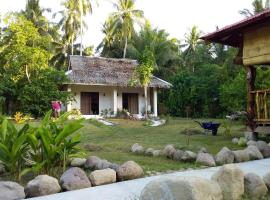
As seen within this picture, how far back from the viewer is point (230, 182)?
15.2ft

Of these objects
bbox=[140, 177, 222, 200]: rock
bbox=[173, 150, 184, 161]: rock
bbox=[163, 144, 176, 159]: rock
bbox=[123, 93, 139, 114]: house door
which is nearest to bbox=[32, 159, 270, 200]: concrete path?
bbox=[140, 177, 222, 200]: rock

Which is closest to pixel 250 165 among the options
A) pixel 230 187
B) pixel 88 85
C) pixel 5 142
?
pixel 230 187

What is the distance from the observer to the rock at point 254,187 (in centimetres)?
487

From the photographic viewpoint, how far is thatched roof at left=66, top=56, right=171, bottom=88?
2627 cm

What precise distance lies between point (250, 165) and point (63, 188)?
3.69 m

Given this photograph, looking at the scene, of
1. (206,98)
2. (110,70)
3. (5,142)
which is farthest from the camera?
(206,98)

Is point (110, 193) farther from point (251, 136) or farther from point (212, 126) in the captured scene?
point (212, 126)

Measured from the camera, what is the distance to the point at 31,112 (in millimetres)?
22516

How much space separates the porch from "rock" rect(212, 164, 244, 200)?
863 inches

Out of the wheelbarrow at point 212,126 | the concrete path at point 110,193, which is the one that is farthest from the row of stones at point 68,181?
the wheelbarrow at point 212,126

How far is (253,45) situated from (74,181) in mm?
7282

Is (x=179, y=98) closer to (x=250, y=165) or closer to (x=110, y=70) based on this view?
(x=110, y=70)

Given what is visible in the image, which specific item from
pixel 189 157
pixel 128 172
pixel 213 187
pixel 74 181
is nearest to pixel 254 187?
pixel 213 187

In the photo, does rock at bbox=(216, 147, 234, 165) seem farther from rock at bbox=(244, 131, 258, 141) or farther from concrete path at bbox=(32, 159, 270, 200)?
rock at bbox=(244, 131, 258, 141)
